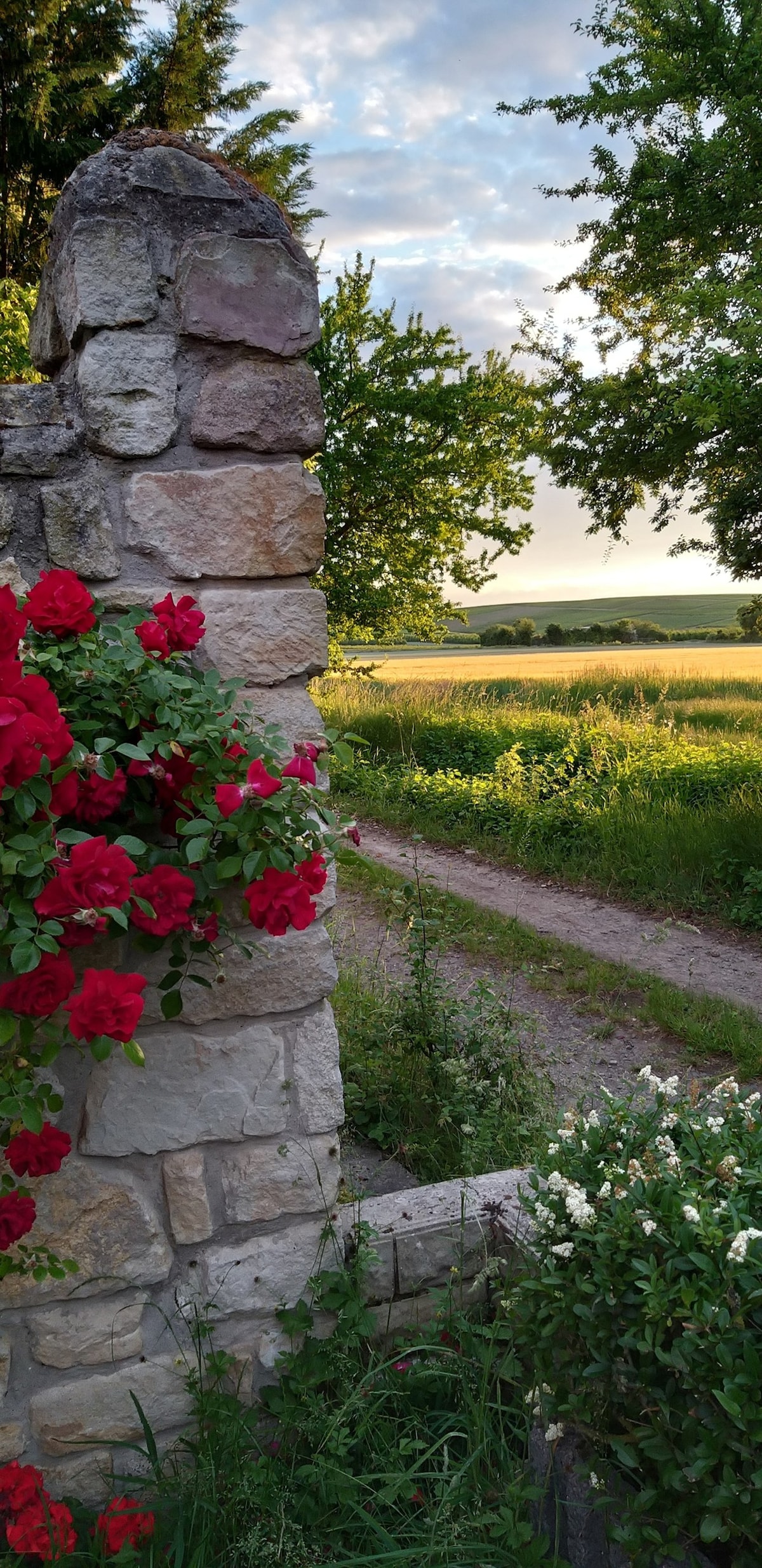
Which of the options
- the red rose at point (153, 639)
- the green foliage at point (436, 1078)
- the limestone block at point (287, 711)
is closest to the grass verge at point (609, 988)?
the green foliage at point (436, 1078)

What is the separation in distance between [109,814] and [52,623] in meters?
0.32

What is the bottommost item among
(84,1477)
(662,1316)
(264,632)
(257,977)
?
(84,1477)

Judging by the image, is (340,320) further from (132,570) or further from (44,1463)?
(44,1463)

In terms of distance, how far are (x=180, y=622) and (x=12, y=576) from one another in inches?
13.2

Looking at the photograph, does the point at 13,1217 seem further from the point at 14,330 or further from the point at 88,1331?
the point at 14,330

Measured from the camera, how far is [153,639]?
1582 mm

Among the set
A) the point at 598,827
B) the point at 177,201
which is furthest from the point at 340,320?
the point at 177,201

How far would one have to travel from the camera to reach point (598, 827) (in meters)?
6.63

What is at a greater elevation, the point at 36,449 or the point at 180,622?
the point at 36,449

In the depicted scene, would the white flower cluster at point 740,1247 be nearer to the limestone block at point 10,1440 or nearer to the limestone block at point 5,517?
the limestone block at point 10,1440

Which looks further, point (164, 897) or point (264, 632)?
point (264, 632)

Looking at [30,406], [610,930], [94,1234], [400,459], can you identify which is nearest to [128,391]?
[30,406]

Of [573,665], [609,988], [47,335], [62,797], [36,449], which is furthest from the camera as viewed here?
[573,665]

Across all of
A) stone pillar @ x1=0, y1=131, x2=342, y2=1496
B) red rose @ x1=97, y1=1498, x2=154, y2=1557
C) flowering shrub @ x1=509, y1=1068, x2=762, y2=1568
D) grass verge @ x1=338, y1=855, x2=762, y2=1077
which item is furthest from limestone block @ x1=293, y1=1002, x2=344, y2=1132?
grass verge @ x1=338, y1=855, x2=762, y2=1077
